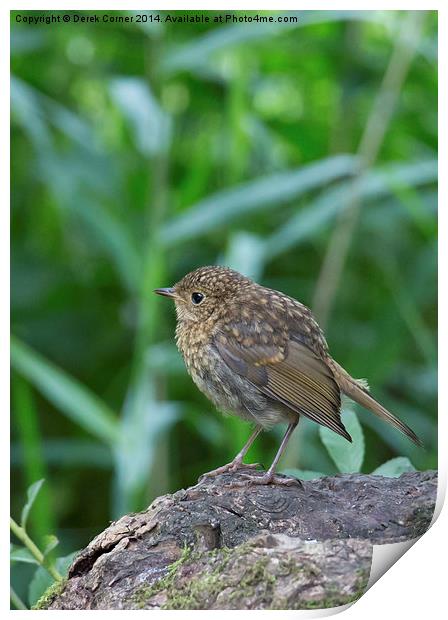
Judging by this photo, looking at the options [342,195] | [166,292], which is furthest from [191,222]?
[166,292]

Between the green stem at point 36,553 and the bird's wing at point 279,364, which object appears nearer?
the green stem at point 36,553

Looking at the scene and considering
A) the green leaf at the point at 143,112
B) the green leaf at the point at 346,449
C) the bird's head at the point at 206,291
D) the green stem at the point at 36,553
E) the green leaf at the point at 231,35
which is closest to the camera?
the green stem at the point at 36,553

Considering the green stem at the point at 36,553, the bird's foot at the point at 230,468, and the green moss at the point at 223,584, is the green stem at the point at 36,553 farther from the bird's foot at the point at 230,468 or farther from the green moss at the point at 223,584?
the bird's foot at the point at 230,468

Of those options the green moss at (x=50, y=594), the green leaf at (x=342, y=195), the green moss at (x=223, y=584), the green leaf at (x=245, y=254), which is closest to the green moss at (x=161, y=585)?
the green moss at (x=223, y=584)

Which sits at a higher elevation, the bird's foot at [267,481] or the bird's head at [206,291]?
the bird's head at [206,291]

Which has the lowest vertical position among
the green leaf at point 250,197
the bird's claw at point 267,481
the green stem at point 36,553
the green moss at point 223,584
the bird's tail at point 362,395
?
the green moss at point 223,584

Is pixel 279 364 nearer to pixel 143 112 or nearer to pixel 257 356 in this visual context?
pixel 257 356
